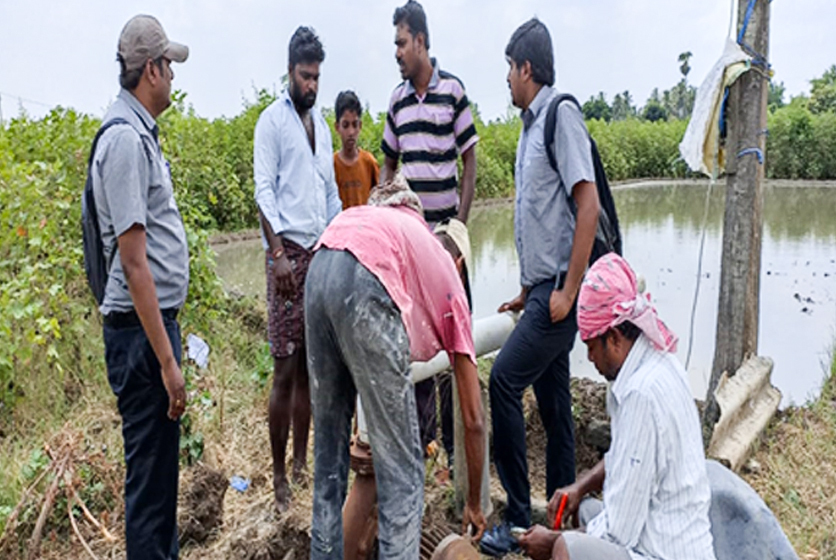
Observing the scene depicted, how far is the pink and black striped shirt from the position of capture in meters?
4.28

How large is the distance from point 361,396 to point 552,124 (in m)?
1.51

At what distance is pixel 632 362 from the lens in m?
2.36

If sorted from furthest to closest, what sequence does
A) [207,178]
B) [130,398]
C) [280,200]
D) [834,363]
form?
1. [207,178]
2. [834,363]
3. [280,200]
4. [130,398]

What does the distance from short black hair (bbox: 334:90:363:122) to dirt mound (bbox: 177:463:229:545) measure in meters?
2.27

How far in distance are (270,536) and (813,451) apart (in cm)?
293

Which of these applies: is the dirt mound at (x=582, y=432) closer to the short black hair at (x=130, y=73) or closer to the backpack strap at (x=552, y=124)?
the backpack strap at (x=552, y=124)

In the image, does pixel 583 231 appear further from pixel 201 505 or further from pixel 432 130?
pixel 201 505

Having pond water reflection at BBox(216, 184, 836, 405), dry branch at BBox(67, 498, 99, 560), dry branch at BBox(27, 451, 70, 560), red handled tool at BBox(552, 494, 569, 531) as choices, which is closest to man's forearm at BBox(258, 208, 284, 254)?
dry branch at BBox(27, 451, 70, 560)

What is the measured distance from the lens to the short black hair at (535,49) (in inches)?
132

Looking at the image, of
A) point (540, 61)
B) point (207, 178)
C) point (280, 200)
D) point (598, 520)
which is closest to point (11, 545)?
point (280, 200)

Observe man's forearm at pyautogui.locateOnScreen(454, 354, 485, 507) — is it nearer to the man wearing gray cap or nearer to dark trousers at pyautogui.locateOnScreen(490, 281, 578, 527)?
dark trousers at pyautogui.locateOnScreen(490, 281, 578, 527)

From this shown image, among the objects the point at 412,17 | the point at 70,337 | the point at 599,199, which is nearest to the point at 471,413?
the point at 599,199

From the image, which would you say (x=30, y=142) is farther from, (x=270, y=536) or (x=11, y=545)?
(x=270, y=536)

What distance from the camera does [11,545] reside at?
135 inches
